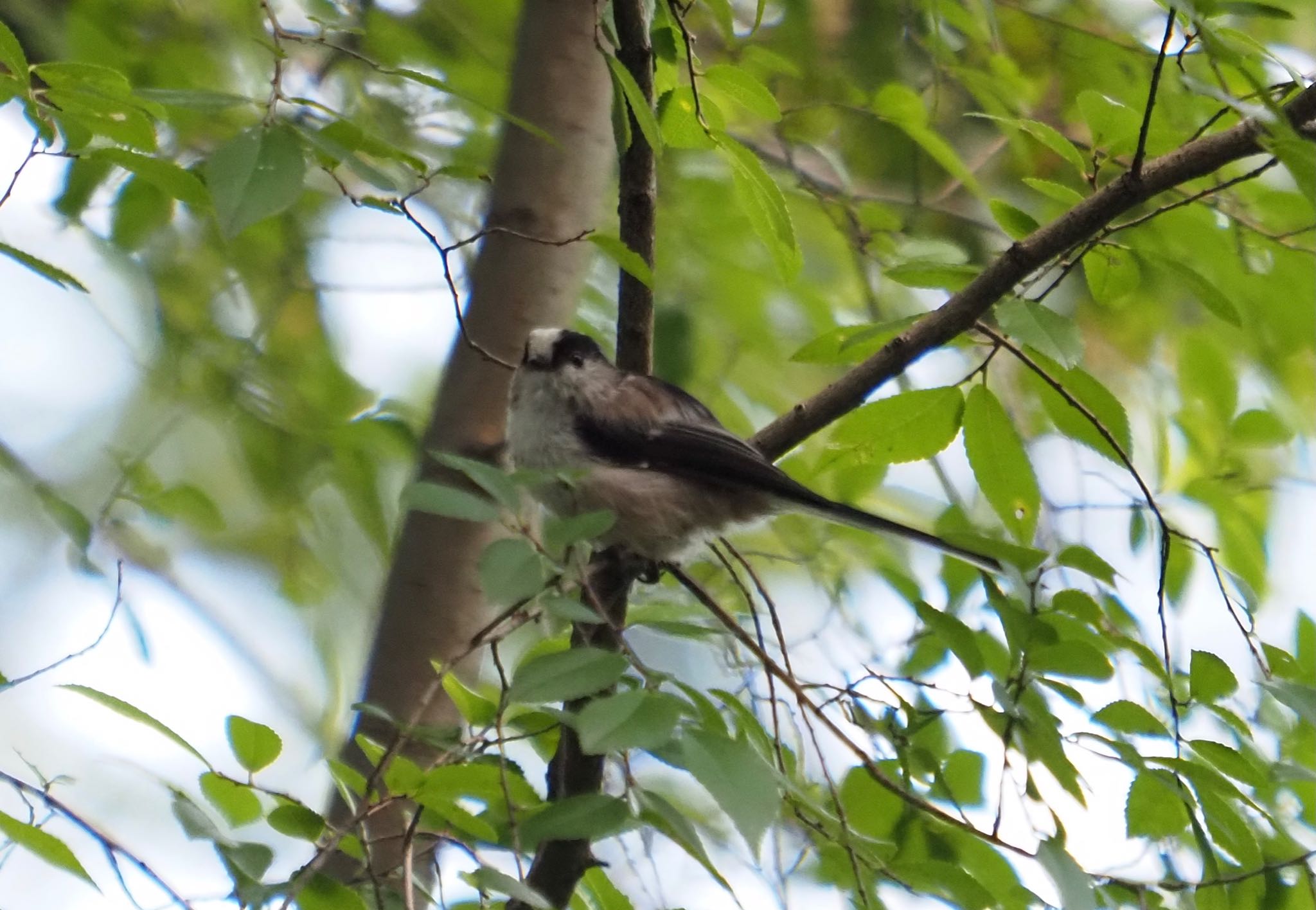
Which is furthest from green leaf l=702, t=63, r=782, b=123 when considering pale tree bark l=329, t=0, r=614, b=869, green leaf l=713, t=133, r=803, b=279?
pale tree bark l=329, t=0, r=614, b=869

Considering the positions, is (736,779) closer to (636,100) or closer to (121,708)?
(121,708)

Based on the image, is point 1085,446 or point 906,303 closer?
point 1085,446

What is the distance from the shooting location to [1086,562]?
59.4 inches

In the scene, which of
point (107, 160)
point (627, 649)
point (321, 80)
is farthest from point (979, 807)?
point (321, 80)

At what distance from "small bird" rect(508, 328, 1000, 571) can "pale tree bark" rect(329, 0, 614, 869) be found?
0.18ft

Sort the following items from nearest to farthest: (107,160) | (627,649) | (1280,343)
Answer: (627,649) < (107,160) < (1280,343)

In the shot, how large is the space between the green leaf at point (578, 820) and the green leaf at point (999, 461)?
2.41 ft

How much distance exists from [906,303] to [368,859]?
6.44 feet

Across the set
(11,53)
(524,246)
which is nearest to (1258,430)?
(524,246)

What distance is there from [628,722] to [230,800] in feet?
1.58

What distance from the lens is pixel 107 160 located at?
51.6 inches

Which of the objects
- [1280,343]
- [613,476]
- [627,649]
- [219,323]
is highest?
[219,323]

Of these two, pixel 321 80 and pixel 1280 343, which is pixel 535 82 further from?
pixel 1280 343

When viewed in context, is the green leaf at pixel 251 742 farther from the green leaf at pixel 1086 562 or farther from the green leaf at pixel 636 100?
the green leaf at pixel 1086 562
